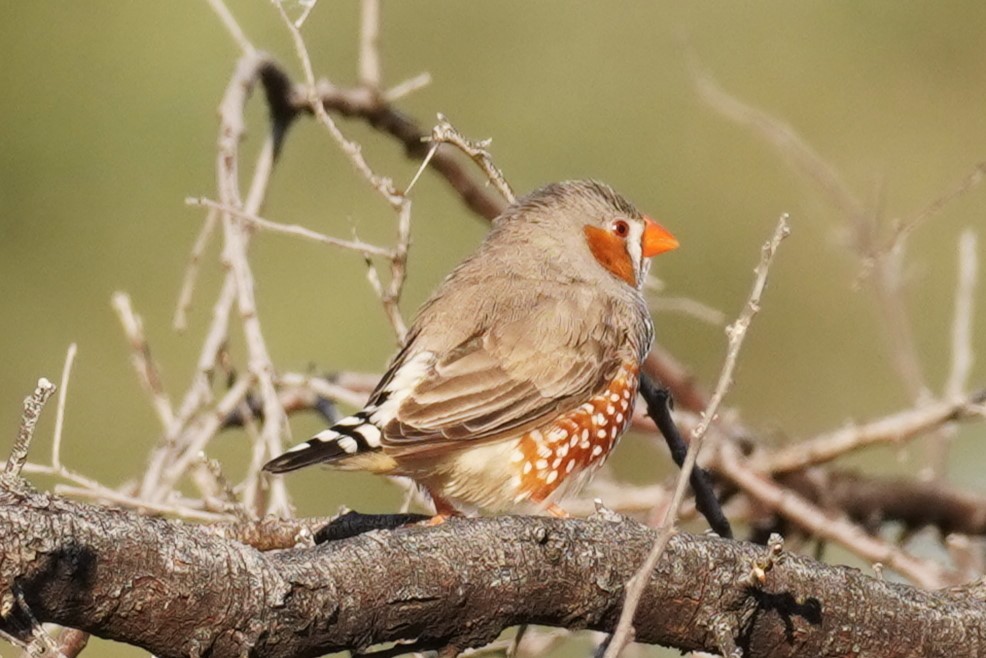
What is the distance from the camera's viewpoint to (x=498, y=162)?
9.90 m

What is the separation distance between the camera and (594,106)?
11109mm

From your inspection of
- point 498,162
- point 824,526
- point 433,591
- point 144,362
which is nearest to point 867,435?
point 824,526

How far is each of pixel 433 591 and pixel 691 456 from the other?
614 mm

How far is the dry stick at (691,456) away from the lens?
7.66ft

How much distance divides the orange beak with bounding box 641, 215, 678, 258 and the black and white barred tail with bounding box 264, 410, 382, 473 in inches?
64.4

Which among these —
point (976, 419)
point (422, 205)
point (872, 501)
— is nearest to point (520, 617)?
point (976, 419)

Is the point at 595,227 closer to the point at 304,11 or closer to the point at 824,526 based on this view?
the point at 824,526

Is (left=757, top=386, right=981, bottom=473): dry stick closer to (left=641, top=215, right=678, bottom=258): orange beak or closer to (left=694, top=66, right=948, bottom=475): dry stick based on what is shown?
(left=694, top=66, right=948, bottom=475): dry stick

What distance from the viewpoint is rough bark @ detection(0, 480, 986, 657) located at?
2.47 meters

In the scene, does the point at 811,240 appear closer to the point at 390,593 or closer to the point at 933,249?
the point at 933,249

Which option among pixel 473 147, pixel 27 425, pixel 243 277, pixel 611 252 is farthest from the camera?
pixel 611 252

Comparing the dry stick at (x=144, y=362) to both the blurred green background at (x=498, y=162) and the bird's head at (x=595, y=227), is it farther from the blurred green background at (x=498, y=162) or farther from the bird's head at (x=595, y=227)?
the blurred green background at (x=498, y=162)

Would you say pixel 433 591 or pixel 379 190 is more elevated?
pixel 379 190

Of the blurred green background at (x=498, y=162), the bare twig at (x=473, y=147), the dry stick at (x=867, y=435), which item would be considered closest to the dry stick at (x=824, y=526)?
the dry stick at (x=867, y=435)
